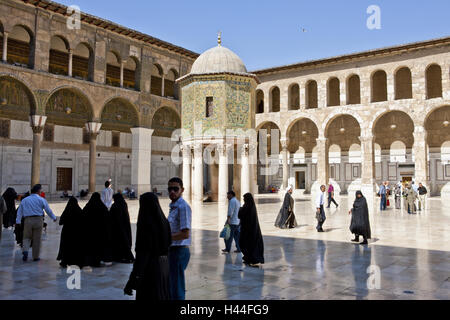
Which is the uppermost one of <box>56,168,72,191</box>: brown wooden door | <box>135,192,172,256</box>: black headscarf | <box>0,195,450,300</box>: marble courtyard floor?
<box>56,168,72,191</box>: brown wooden door

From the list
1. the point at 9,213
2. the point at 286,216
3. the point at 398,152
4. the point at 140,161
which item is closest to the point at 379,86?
the point at 398,152

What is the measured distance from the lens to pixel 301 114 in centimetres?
2462

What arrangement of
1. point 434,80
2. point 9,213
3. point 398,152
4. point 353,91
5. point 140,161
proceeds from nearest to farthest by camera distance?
1. point 9,213
2. point 140,161
3. point 434,80
4. point 398,152
5. point 353,91

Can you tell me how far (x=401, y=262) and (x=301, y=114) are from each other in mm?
19842

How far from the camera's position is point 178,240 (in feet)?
10.5

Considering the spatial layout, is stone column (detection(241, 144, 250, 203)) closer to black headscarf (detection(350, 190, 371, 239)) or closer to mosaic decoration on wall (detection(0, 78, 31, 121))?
black headscarf (detection(350, 190, 371, 239))

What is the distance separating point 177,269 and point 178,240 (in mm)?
257

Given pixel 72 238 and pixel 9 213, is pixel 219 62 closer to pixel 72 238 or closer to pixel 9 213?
pixel 9 213

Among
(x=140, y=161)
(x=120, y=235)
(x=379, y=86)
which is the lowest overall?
(x=120, y=235)

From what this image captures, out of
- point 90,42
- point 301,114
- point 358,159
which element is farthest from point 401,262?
point 358,159

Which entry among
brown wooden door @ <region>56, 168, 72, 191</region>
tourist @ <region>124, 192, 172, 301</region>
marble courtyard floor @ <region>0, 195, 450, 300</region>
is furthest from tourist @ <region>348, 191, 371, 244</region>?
brown wooden door @ <region>56, 168, 72, 191</region>

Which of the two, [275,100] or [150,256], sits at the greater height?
[275,100]

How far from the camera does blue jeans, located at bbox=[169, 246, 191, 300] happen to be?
10.5 feet

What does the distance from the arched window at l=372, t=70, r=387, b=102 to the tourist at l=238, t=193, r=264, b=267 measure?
73.3ft
